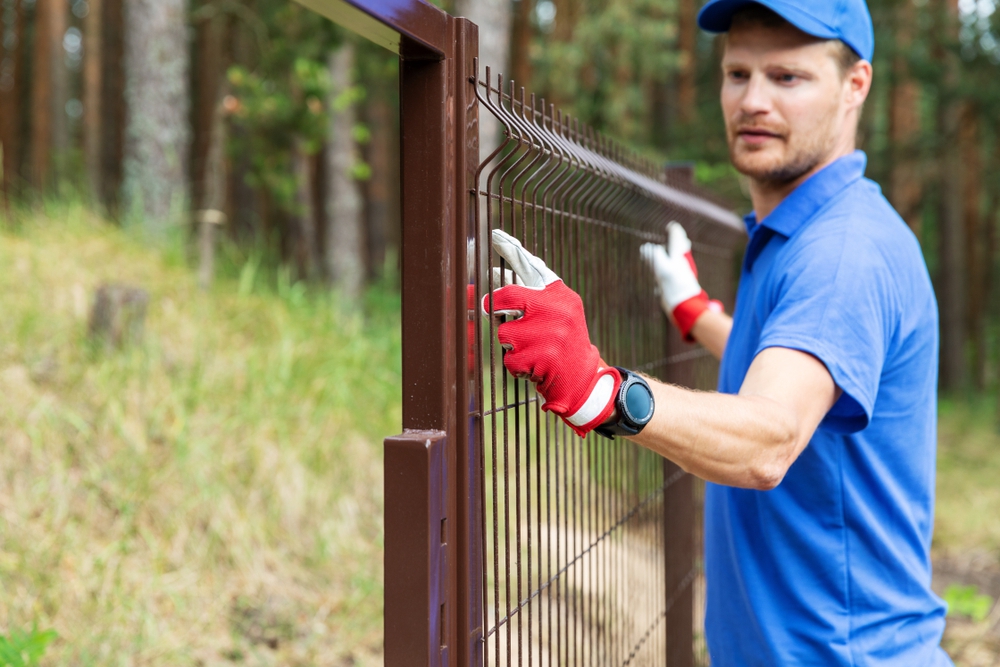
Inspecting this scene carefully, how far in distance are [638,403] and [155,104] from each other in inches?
258

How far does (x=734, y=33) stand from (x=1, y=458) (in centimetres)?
360

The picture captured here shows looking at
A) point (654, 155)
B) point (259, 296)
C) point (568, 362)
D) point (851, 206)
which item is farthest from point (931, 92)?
point (568, 362)

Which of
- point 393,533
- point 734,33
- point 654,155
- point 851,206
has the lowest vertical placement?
point 393,533

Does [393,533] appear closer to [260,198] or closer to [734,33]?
[734,33]

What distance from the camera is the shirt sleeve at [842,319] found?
1.47m

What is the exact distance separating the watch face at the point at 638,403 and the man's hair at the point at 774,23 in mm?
1059

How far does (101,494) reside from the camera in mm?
3916

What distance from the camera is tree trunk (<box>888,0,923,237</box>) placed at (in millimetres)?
12219

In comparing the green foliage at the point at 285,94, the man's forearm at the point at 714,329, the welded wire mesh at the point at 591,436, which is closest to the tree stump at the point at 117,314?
the welded wire mesh at the point at 591,436

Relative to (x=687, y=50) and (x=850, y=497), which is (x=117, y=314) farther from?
(x=687, y=50)

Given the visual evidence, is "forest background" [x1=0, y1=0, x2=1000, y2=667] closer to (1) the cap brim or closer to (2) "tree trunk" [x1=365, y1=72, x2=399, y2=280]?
(1) the cap brim

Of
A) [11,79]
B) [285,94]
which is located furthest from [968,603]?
[11,79]

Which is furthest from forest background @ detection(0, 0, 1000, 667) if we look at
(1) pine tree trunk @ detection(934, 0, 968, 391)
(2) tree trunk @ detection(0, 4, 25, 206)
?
(2) tree trunk @ detection(0, 4, 25, 206)

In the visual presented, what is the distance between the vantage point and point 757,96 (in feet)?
6.44
